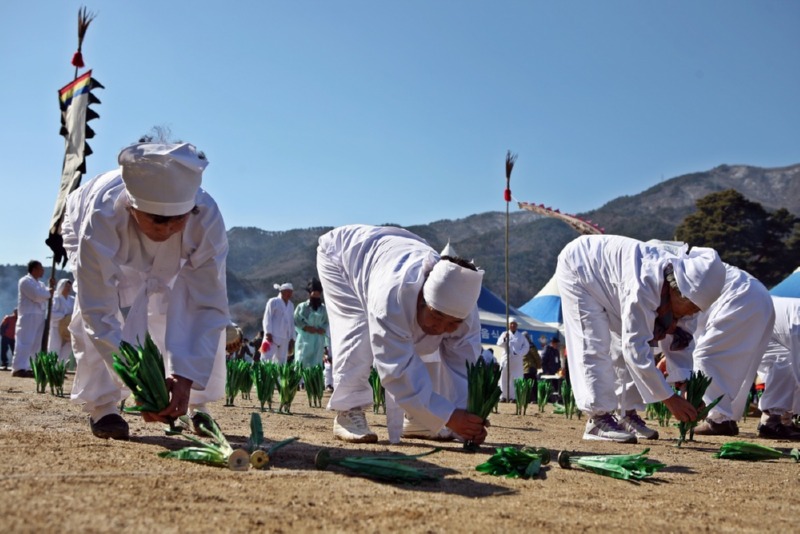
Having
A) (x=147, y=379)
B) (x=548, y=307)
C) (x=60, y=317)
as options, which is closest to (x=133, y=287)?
(x=147, y=379)

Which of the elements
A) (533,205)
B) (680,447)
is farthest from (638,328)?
(533,205)

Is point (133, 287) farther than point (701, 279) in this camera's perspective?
No

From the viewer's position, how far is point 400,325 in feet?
13.3

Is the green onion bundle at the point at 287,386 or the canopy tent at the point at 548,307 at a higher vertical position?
the canopy tent at the point at 548,307

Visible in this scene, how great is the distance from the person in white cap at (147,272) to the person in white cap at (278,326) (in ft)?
33.6

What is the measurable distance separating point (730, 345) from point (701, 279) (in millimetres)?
2043

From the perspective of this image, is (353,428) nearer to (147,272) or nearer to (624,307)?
(147,272)

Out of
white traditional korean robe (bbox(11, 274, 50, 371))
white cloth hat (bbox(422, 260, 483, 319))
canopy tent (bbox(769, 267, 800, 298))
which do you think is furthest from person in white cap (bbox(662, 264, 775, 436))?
white traditional korean robe (bbox(11, 274, 50, 371))

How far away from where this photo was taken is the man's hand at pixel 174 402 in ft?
12.4

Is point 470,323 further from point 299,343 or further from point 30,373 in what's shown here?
point 30,373

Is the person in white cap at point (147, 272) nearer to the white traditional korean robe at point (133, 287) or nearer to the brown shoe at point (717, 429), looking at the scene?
the white traditional korean robe at point (133, 287)

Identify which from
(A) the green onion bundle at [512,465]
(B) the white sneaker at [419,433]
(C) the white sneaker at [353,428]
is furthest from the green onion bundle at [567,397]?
(A) the green onion bundle at [512,465]

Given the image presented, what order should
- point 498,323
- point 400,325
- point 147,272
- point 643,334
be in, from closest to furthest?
point 400,325 → point 147,272 → point 643,334 → point 498,323

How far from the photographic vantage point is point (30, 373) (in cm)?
1494
